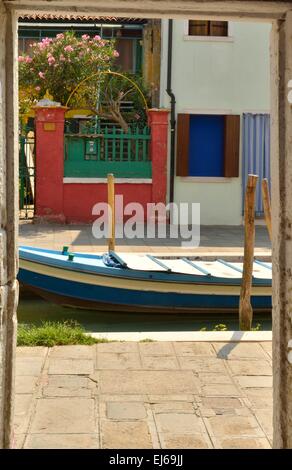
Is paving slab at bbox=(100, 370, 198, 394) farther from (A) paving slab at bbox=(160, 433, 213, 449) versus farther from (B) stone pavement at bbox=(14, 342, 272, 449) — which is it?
(A) paving slab at bbox=(160, 433, 213, 449)

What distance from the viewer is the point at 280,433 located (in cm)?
334

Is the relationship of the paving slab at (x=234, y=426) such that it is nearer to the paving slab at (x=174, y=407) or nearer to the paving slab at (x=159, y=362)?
the paving slab at (x=174, y=407)

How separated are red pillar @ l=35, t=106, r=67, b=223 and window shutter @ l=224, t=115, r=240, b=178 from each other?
140 inches

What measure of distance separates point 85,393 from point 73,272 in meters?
4.33

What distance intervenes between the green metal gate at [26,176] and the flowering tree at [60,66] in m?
1.09

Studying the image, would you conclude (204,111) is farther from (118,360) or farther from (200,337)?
(118,360)

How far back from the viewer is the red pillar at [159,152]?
1507 cm

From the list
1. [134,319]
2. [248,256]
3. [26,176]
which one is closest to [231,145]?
[26,176]

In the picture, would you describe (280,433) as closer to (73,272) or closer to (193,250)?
(73,272)

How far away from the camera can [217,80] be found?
50.5 feet

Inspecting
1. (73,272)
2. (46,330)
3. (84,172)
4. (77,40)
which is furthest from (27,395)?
(77,40)

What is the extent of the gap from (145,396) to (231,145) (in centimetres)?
1101

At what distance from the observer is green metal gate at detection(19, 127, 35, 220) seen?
15.1 metres

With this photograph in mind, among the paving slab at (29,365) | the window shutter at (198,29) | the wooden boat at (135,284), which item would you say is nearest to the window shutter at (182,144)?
the window shutter at (198,29)
